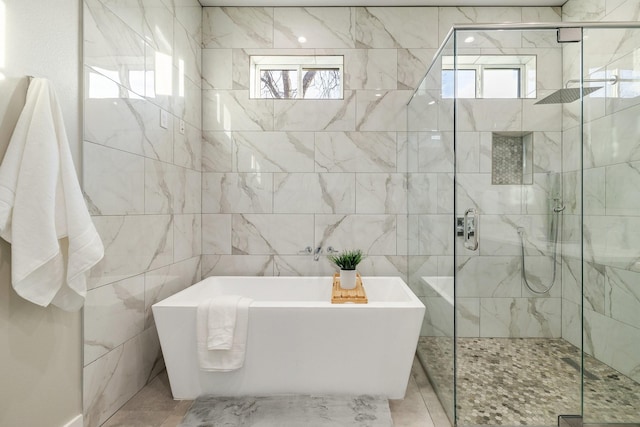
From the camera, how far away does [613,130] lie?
186 cm

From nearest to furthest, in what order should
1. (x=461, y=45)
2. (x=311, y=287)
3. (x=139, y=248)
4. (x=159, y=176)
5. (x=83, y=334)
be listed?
(x=83, y=334) < (x=461, y=45) < (x=139, y=248) < (x=159, y=176) < (x=311, y=287)

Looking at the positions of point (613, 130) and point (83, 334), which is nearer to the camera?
point (83, 334)

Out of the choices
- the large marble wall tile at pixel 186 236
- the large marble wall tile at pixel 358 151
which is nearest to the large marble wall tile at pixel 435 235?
the large marble wall tile at pixel 358 151

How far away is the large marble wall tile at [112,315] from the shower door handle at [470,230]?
6.34 ft

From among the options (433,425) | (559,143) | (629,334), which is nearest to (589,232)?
(559,143)

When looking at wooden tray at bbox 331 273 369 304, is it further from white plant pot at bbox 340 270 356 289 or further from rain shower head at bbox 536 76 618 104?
rain shower head at bbox 536 76 618 104

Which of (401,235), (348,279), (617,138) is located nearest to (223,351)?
(348,279)

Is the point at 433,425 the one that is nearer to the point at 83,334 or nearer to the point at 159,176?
the point at 83,334

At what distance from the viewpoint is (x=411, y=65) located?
9.37ft

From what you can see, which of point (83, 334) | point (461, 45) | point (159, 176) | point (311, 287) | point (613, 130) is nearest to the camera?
point (83, 334)

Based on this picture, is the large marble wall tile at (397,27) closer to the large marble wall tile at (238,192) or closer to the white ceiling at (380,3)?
the white ceiling at (380,3)

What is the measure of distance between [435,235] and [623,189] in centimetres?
104

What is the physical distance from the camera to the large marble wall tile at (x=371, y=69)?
2.85 metres

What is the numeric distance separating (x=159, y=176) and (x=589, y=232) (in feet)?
8.68
